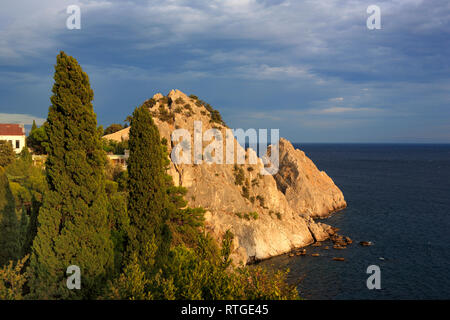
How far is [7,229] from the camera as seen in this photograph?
69.7 feet

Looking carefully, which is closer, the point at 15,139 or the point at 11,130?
the point at 15,139

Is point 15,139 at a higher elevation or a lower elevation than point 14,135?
lower

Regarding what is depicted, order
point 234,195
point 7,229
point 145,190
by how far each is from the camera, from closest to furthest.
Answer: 1. point 145,190
2. point 7,229
3. point 234,195

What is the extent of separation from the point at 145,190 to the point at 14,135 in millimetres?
47757

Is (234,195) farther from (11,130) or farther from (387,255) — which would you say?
(11,130)

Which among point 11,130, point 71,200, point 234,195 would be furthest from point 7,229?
point 11,130

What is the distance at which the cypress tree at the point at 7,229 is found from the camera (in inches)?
830

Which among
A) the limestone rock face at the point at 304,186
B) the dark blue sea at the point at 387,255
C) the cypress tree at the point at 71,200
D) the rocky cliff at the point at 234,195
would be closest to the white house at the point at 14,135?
the rocky cliff at the point at 234,195

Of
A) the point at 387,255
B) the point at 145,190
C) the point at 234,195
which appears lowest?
the point at 387,255

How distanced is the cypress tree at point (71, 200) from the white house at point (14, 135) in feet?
155

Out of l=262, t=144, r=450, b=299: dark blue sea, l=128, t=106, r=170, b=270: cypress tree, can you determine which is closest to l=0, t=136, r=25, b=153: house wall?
l=128, t=106, r=170, b=270: cypress tree

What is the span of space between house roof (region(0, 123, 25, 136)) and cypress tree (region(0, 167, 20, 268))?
3996 cm

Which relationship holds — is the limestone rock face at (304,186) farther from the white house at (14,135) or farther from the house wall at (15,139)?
the white house at (14,135)

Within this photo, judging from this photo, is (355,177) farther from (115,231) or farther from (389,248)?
(115,231)
